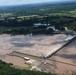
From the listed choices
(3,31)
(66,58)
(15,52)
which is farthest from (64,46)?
(3,31)

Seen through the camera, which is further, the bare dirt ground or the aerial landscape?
the bare dirt ground

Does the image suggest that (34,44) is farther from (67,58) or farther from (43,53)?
(67,58)

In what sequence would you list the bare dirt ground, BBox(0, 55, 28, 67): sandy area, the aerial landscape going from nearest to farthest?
1. the aerial landscape
2. BBox(0, 55, 28, 67): sandy area
3. the bare dirt ground

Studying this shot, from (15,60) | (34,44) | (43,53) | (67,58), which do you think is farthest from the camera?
(34,44)

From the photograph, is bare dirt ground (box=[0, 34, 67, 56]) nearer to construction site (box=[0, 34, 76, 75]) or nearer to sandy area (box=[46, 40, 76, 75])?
construction site (box=[0, 34, 76, 75])

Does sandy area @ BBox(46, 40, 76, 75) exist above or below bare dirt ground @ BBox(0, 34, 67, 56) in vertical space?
above

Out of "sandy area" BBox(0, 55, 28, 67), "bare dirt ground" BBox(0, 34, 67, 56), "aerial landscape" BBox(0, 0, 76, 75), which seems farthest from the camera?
"bare dirt ground" BBox(0, 34, 67, 56)

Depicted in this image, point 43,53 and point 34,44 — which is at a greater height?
point 43,53

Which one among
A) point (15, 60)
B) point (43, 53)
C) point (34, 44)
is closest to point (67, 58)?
point (43, 53)

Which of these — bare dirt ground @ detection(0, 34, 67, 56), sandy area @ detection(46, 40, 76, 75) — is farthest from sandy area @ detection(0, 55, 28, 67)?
sandy area @ detection(46, 40, 76, 75)

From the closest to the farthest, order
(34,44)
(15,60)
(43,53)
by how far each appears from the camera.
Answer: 1. (15,60)
2. (43,53)
3. (34,44)

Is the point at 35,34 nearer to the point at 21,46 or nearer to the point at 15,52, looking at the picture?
the point at 21,46
